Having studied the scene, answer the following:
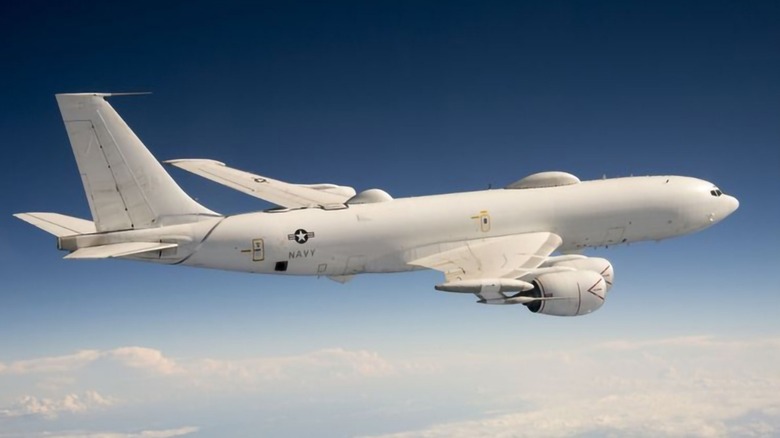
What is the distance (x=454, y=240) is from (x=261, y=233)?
29.8 feet

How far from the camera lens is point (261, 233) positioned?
30.4m

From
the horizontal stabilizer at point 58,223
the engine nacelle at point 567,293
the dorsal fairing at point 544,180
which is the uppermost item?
the dorsal fairing at point 544,180

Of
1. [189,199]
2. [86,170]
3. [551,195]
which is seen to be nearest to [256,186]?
[189,199]

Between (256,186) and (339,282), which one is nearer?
(339,282)

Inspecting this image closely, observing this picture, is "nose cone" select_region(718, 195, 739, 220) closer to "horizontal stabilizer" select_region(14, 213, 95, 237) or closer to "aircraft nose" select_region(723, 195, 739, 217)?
"aircraft nose" select_region(723, 195, 739, 217)

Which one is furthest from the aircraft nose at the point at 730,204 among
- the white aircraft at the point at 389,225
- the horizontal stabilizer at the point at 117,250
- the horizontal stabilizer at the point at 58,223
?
the horizontal stabilizer at the point at 58,223

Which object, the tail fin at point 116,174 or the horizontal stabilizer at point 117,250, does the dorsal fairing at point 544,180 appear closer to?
the tail fin at point 116,174

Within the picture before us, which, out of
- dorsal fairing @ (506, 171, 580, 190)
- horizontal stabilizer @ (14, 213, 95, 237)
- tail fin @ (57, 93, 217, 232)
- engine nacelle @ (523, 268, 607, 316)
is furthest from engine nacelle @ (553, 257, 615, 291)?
horizontal stabilizer @ (14, 213, 95, 237)

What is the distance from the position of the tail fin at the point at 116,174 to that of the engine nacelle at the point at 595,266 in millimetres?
16678

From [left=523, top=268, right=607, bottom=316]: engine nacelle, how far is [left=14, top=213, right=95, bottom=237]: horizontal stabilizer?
18893 mm

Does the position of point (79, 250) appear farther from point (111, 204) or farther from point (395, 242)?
point (395, 242)

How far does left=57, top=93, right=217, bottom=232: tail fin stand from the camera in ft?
89.5

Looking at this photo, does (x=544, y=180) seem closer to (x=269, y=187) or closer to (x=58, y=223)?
(x=269, y=187)

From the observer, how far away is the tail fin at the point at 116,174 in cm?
2727
